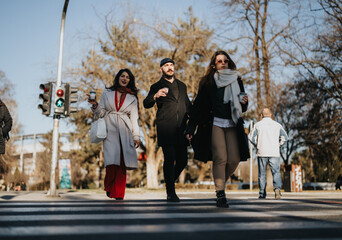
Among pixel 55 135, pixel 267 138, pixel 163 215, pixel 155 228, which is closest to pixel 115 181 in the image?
pixel 163 215

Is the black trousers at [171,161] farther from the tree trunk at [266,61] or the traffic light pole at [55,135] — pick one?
the tree trunk at [266,61]

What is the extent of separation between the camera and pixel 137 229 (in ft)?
10.3

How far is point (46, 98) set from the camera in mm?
10859

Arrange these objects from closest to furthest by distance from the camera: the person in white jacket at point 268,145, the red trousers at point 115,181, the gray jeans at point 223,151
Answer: the gray jeans at point 223,151, the red trousers at point 115,181, the person in white jacket at point 268,145

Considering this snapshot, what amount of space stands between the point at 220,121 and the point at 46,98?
6.75m

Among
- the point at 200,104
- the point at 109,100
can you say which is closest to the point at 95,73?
the point at 109,100

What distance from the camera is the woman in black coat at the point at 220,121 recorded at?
5.32 m

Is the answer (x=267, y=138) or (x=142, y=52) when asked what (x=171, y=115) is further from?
(x=142, y=52)

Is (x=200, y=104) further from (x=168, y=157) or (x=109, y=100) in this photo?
(x=109, y=100)

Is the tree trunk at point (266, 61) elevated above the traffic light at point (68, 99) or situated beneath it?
elevated above

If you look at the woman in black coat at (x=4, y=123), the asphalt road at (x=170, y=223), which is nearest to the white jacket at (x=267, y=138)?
the asphalt road at (x=170, y=223)

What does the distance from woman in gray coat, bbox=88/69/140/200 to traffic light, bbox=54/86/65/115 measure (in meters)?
4.06

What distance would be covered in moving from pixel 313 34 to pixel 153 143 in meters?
13.3

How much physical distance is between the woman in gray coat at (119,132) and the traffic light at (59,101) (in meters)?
4.06
